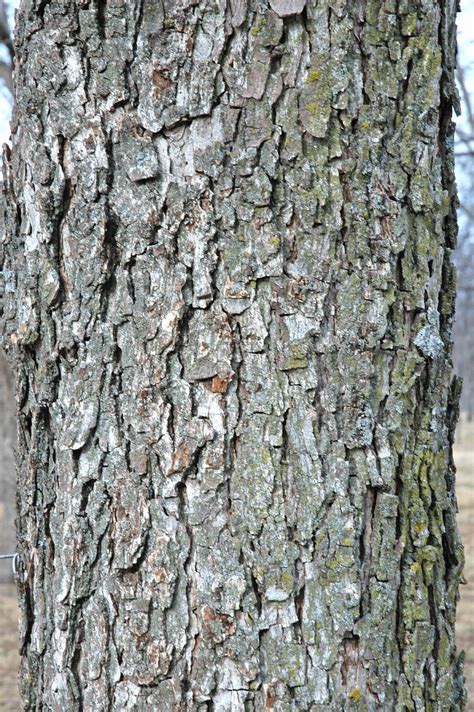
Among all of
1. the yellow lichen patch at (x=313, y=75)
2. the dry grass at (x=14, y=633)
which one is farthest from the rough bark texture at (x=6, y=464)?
the yellow lichen patch at (x=313, y=75)

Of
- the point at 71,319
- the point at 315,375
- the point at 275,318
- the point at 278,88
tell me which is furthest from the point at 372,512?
the point at 278,88

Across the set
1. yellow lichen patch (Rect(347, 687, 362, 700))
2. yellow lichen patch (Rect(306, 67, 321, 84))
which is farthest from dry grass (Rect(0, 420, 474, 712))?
yellow lichen patch (Rect(306, 67, 321, 84))

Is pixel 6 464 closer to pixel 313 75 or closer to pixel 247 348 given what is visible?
pixel 247 348

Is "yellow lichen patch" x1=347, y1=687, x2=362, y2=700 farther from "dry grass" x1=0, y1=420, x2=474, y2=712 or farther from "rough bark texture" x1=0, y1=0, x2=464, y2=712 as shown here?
"dry grass" x1=0, y1=420, x2=474, y2=712

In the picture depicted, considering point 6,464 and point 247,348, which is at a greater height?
point 247,348

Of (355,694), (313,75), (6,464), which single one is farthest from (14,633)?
(313,75)

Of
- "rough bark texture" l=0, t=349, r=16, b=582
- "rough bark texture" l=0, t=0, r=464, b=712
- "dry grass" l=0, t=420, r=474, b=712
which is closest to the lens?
"rough bark texture" l=0, t=0, r=464, b=712

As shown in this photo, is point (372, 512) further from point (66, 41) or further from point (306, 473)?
point (66, 41)

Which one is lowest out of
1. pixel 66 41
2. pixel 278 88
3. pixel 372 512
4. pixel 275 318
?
pixel 372 512

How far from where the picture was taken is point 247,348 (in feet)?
3.62

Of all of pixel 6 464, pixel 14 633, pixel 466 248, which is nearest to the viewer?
pixel 14 633

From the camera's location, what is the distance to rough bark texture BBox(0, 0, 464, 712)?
110 cm

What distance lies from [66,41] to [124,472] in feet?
2.41

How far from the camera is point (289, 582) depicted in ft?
3.59
